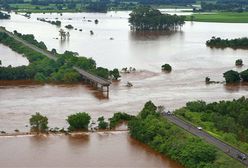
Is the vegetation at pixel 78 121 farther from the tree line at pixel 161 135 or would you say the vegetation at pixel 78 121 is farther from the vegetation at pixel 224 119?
the vegetation at pixel 224 119

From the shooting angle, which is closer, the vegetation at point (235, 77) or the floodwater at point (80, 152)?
the floodwater at point (80, 152)

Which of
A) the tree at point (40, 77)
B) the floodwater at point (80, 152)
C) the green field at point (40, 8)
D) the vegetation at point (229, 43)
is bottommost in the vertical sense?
the floodwater at point (80, 152)

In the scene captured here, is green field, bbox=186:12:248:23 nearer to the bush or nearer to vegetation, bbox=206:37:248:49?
vegetation, bbox=206:37:248:49

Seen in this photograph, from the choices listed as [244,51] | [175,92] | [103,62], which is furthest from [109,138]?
[244,51]

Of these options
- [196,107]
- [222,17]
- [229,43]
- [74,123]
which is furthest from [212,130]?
[222,17]

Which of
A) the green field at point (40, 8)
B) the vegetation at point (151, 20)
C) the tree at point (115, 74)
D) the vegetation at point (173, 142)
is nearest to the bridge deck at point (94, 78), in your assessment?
the tree at point (115, 74)

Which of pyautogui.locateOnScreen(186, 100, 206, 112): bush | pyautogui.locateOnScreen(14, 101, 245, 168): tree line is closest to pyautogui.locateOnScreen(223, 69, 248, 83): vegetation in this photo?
pyautogui.locateOnScreen(186, 100, 206, 112): bush
